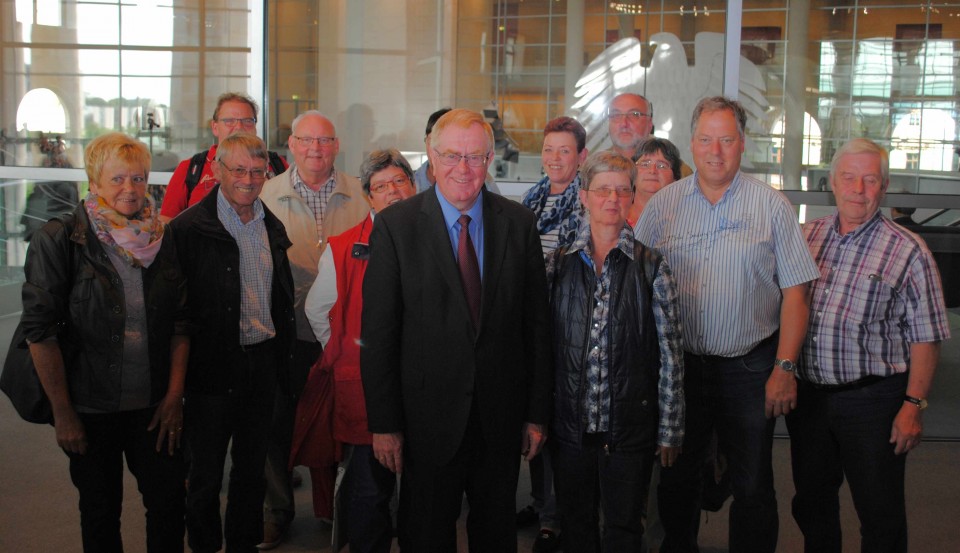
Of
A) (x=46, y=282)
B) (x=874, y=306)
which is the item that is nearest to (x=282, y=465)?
(x=46, y=282)

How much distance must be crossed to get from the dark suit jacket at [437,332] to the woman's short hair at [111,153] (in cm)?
80

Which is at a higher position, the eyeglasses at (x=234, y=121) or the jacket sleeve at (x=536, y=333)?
the eyeglasses at (x=234, y=121)

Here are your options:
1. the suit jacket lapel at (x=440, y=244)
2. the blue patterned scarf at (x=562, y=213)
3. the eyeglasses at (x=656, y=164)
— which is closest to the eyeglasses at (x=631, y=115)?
the eyeglasses at (x=656, y=164)

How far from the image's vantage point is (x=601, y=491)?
9.43 ft

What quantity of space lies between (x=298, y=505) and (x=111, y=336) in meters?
1.70

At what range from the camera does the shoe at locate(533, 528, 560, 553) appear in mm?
3609

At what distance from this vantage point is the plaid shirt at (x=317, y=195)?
3905 millimetres

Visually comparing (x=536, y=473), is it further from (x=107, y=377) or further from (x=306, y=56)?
(x=306, y=56)

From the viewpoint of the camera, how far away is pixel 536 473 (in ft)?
12.9

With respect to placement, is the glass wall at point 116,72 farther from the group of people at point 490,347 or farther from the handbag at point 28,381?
the handbag at point 28,381

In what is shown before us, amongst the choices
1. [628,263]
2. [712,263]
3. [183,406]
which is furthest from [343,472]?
[712,263]

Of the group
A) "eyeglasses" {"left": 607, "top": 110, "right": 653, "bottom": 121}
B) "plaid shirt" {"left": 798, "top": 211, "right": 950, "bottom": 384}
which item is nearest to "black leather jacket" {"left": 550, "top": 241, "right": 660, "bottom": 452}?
"plaid shirt" {"left": 798, "top": 211, "right": 950, "bottom": 384}

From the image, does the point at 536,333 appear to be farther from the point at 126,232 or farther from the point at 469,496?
the point at 126,232

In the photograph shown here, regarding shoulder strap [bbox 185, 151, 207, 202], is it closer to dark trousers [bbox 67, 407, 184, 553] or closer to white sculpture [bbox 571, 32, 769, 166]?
dark trousers [bbox 67, 407, 184, 553]
